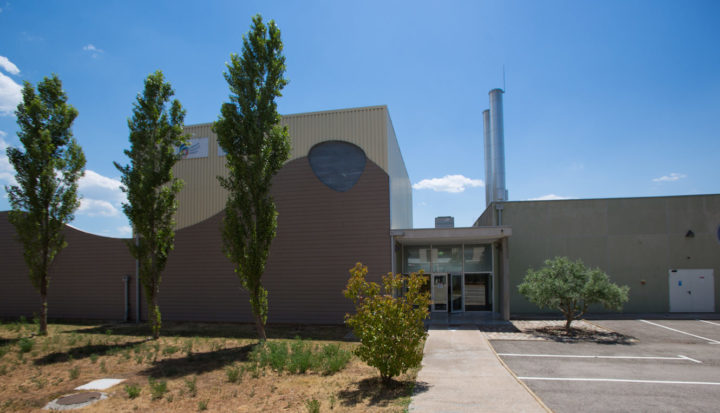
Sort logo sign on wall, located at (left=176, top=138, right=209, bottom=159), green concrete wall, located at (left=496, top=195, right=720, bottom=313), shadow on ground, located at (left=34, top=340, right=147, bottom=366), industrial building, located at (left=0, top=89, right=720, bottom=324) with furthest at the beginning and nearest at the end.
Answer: green concrete wall, located at (left=496, top=195, right=720, bottom=313), logo sign on wall, located at (left=176, top=138, right=209, bottom=159), industrial building, located at (left=0, top=89, right=720, bottom=324), shadow on ground, located at (left=34, top=340, right=147, bottom=366)

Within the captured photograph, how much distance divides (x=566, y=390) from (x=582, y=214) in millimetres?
14328

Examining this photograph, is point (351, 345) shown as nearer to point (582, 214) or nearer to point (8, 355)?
point (8, 355)

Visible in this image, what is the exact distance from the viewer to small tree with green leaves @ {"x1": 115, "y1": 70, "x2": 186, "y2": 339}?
13.2 m

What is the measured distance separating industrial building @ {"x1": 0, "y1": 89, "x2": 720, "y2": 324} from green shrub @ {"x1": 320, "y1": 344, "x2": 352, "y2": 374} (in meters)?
5.60

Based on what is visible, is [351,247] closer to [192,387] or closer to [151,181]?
[151,181]

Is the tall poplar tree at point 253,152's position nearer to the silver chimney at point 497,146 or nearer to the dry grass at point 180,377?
the dry grass at point 180,377

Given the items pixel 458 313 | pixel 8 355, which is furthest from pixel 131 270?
pixel 458 313

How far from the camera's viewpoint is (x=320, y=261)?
16.4 meters

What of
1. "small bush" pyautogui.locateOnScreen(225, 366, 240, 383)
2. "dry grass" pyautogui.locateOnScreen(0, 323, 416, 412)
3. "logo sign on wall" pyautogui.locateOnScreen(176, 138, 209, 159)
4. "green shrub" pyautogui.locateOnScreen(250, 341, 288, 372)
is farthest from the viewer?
"logo sign on wall" pyautogui.locateOnScreen(176, 138, 209, 159)

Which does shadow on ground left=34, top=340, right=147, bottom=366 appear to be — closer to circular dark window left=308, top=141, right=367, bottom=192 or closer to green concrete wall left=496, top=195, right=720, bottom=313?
circular dark window left=308, top=141, right=367, bottom=192

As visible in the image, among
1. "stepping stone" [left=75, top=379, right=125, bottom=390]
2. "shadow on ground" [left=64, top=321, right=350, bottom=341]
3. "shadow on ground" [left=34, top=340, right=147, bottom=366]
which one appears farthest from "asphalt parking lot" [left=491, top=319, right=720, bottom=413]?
"shadow on ground" [left=34, top=340, right=147, bottom=366]

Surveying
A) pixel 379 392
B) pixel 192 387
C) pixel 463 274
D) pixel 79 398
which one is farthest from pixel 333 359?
pixel 463 274

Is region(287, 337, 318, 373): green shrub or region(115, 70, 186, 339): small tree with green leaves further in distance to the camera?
region(115, 70, 186, 339): small tree with green leaves

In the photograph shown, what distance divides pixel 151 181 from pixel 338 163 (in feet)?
22.5
